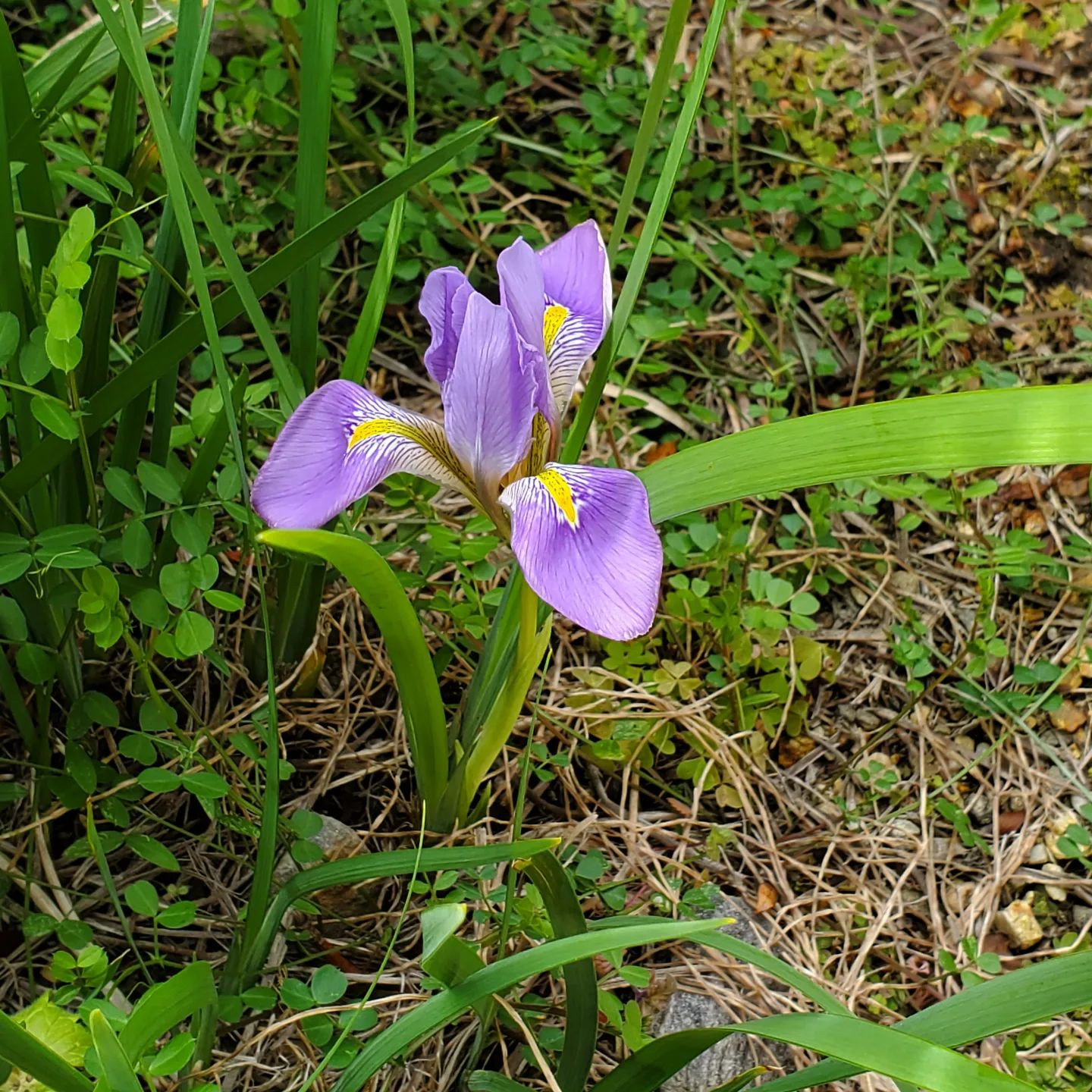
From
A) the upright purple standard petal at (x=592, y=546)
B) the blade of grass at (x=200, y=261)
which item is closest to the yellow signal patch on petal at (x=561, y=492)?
the upright purple standard petal at (x=592, y=546)

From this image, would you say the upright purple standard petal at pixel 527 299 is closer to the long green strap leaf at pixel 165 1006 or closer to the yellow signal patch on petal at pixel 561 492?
the yellow signal patch on petal at pixel 561 492

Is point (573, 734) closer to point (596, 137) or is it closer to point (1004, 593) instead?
point (1004, 593)

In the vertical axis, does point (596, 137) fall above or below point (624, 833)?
above

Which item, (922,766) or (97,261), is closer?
(97,261)

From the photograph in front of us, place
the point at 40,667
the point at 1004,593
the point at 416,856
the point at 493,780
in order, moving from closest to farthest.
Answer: the point at 416,856 < the point at 40,667 < the point at 493,780 < the point at 1004,593

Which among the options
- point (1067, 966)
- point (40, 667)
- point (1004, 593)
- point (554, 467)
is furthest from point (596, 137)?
point (1067, 966)
